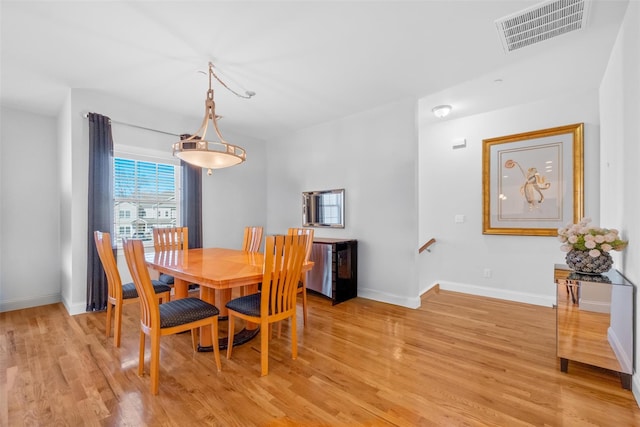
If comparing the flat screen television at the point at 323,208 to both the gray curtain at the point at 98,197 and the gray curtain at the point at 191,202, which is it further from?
the gray curtain at the point at 98,197

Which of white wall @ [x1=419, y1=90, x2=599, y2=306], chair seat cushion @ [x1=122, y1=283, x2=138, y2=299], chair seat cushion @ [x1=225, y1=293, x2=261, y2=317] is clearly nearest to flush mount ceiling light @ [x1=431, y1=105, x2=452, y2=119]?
white wall @ [x1=419, y1=90, x2=599, y2=306]

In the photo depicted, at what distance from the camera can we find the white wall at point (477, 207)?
3305 mm

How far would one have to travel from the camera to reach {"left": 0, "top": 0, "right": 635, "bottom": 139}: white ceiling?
200 centimetres

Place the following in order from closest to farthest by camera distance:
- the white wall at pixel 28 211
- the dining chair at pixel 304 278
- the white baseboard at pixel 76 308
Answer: the dining chair at pixel 304 278 < the white baseboard at pixel 76 308 < the white wall at pixel 28 211

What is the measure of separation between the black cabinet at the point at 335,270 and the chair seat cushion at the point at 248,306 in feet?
4.76

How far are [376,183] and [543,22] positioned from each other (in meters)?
2.20

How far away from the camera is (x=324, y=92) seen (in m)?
3.32

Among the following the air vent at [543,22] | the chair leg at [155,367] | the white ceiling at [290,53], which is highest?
the white ceiling at [290,53]

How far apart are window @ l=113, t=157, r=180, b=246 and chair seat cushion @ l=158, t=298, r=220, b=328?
2140mm

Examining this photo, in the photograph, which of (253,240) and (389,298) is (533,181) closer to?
(389,298)

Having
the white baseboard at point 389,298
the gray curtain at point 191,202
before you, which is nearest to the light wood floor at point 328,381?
the white baseboard at point 389,298

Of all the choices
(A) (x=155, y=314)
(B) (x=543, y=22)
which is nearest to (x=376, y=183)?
(B) (x=543, y=22)

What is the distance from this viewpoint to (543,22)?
6.78 feet

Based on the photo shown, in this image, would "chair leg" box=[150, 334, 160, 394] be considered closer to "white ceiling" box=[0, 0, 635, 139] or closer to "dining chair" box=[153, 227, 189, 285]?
"dining chair" box=[153, 227, 189, 285]
